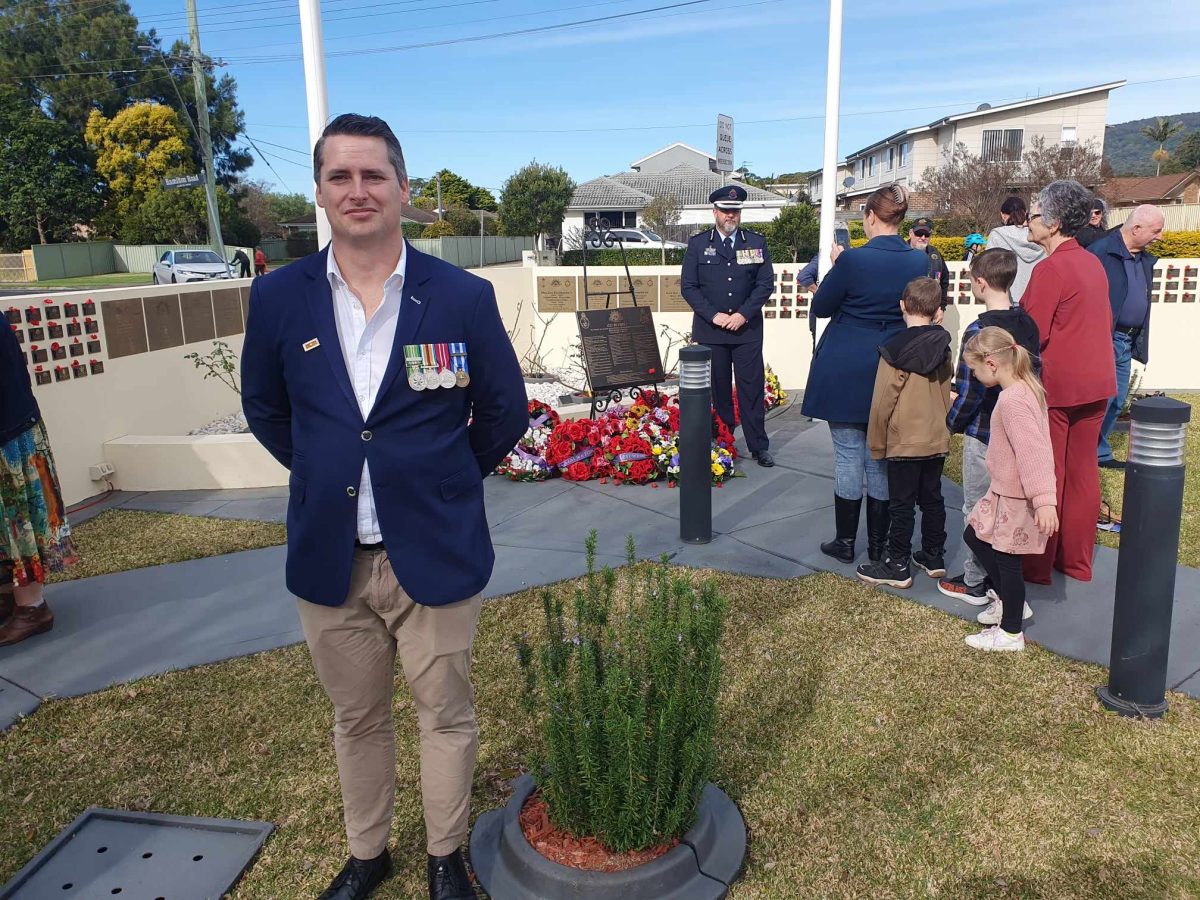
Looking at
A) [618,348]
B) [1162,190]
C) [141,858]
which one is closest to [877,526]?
[141,858]

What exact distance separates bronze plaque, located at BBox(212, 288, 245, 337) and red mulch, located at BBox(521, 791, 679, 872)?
6.80m

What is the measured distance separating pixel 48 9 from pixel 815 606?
60.7 metres

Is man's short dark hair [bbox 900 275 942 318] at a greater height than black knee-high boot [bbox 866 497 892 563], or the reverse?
man's short dark hair [bbox 900 275 942 318]

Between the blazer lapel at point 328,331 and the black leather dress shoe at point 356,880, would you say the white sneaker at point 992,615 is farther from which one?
the blazer lapel at point 328,331

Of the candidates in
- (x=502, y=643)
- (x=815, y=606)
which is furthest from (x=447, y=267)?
(x=815, y=606)

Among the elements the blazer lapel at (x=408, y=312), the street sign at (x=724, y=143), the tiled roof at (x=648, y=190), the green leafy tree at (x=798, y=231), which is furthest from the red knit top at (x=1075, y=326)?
the tiled roof at (x=648, y=190)

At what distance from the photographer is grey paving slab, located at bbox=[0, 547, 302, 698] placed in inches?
146

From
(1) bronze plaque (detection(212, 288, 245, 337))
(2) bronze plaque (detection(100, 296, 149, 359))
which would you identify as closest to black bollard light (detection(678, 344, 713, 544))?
(2) bronze plaque (detection(100, 296, 149, 359))

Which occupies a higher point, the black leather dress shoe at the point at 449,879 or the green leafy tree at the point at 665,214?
the green leafy tree at the point at 665,214

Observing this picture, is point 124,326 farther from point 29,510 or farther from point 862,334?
point 862,334

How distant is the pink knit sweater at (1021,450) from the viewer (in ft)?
11.3

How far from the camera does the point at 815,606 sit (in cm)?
415

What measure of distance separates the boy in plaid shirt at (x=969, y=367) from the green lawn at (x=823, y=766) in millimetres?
733

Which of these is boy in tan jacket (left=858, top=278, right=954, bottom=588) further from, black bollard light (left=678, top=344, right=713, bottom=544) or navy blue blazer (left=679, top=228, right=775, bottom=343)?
navy blue blazer (left=679, top=228, right=775, bottom=343)
